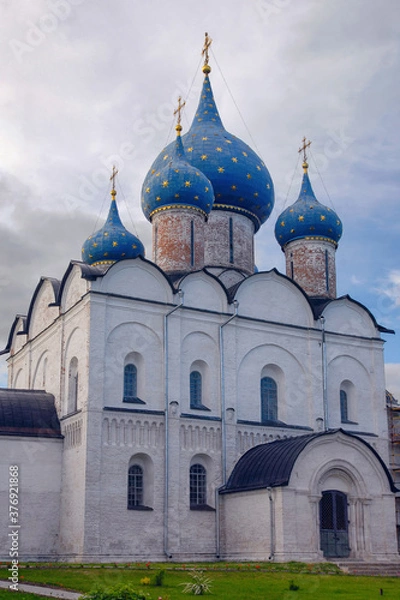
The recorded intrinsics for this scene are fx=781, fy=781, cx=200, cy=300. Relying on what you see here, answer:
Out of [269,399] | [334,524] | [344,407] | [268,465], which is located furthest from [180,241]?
[334,524]

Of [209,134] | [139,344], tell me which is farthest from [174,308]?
[209,134]

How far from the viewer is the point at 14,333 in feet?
84.9

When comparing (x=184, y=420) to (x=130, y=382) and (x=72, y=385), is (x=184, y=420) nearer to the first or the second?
Result: (x=130, y=382)

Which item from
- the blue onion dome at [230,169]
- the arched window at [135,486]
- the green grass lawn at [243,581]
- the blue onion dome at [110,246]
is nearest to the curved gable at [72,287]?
the blue onion dome at [110,246]

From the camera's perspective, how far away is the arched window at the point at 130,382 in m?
19.7

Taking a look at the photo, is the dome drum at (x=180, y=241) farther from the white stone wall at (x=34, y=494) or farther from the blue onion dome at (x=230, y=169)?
the white stone wall at (x=34, y=494)

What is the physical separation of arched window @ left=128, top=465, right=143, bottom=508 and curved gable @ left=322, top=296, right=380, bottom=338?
7.38 m

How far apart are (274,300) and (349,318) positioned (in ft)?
9.09

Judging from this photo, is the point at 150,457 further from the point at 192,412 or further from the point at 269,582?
the point at 269,582

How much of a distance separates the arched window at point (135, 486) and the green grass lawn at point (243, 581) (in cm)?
273

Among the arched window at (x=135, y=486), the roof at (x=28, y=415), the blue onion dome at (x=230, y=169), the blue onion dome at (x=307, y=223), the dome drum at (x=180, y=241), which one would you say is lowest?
the arched window at (x=135, y=486)

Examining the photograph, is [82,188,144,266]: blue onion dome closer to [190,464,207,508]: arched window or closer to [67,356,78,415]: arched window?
[67,356,78,415]: arched window

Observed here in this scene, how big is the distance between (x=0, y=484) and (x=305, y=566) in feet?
25.2

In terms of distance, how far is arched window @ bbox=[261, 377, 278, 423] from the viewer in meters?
21.6
